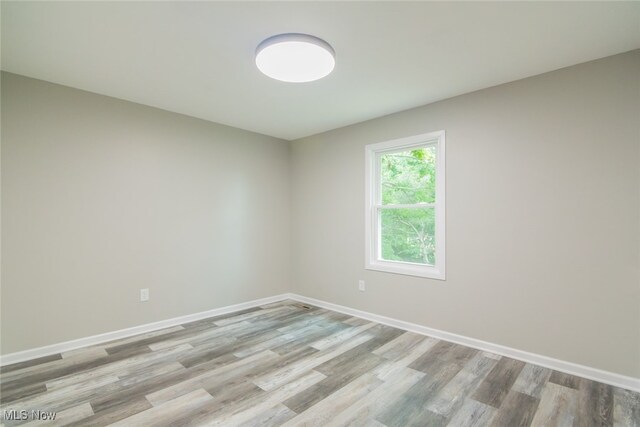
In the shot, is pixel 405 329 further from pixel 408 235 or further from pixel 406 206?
pixel 406 206

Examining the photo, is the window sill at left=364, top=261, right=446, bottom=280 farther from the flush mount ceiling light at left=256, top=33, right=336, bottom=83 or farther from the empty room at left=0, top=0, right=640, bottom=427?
the flush mount ceiling light at left=256, top=33, right=336, bottom=83

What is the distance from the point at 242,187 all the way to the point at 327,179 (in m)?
1.19

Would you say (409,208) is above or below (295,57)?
below

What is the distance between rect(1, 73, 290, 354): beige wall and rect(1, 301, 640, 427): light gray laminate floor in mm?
438

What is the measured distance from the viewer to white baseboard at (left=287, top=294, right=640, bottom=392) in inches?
87.7

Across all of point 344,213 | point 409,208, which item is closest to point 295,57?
point 409,208

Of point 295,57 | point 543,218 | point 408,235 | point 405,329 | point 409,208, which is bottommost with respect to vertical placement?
point 405,329

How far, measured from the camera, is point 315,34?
2035mm

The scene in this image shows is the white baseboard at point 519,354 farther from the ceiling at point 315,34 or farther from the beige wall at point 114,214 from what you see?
the ceiling at point 315,34

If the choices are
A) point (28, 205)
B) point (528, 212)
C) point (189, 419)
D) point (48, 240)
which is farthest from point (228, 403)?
point (528, 212)

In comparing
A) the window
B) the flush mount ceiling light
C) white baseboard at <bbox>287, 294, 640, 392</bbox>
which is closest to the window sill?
Result: the window

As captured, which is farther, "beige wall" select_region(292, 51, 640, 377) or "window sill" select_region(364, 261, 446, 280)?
"window sill" select_region(364, 261, 446, 280)

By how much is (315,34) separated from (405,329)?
9.87 feet

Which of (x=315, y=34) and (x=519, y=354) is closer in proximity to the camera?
(x=315, y=34)
